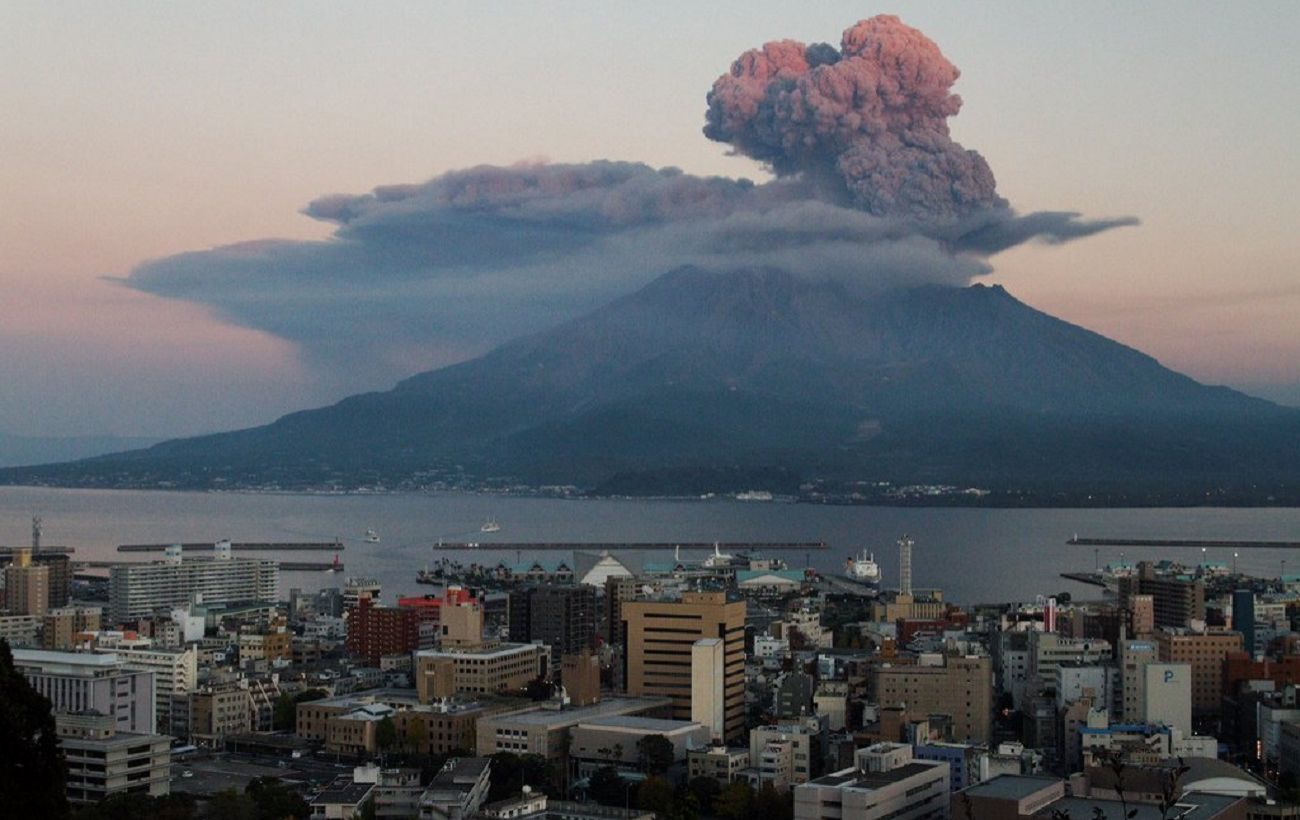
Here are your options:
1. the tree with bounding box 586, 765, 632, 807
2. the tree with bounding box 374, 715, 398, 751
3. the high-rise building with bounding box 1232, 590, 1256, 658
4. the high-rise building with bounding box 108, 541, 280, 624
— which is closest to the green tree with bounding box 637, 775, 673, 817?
the tree with bounding box 586, 765, 632, 807

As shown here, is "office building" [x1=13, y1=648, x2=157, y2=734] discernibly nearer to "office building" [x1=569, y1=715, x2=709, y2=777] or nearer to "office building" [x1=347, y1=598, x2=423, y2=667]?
"office building" [x1=569, y1=715, x2=709, y2=777]

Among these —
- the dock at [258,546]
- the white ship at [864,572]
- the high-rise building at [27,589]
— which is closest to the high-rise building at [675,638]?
the high-rise building at [27,589]

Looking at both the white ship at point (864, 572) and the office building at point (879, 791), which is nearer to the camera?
the office building at point (879, 791)

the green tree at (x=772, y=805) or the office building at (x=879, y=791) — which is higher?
the office building at (x=879, y=791)

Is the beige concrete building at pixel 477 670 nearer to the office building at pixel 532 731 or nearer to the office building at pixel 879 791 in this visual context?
the office building at pixel 532 731

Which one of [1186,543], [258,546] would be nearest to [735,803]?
[258,546]

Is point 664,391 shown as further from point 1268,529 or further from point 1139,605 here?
point 1139,605

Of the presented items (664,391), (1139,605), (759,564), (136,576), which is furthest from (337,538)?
(664,391)
